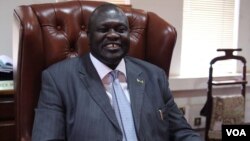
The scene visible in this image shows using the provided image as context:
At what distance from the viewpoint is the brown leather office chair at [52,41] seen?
1321mm

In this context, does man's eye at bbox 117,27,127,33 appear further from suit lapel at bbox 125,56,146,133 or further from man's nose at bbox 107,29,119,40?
suit lapel at bbox 125,56,146,133

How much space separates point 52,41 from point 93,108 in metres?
0.39

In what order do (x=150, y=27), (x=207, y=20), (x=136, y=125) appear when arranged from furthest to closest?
(x=207, y=20) < (x=150, y=27) < (x=136, y=125)

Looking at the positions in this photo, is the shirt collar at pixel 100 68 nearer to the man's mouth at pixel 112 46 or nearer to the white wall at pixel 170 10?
the man's mouth at pixel 112 46

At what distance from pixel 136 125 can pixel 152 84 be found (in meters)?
0.22

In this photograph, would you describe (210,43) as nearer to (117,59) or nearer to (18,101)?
(117,59)

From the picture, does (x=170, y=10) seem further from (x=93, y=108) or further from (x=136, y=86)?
(x=93, y=108)

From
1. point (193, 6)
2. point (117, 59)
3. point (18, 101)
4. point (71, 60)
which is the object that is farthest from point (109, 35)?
point (193, 6)

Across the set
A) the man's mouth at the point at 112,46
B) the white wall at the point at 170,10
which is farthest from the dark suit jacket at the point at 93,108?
the white wall at the point at 170,10

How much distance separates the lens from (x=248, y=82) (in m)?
2.87

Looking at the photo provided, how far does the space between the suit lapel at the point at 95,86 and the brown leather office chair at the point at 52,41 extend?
6.6 inches

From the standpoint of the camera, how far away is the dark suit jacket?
120 centimetres

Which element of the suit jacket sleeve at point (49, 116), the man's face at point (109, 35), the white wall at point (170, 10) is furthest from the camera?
the white wall at point (170, 10)

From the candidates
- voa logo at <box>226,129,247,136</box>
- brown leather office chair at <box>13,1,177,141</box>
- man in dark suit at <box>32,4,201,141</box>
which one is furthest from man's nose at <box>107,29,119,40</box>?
voa logo at <box>226,129,247,136</box>
